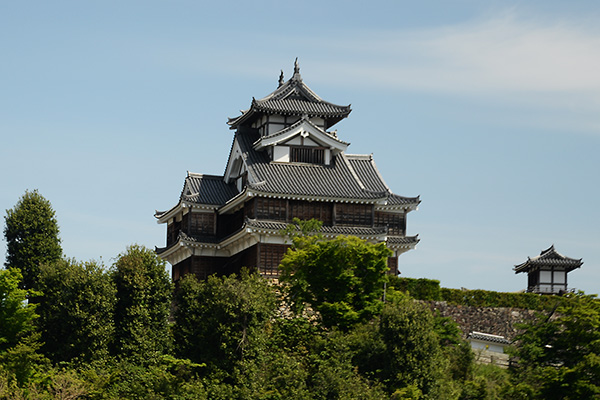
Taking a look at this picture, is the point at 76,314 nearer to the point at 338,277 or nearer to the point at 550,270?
the point at 338,277

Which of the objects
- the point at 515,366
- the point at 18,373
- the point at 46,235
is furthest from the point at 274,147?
the point at 18,373

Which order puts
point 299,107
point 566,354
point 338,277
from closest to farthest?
point 566,354
point 338,277
point 299,107

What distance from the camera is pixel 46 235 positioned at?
48.8m

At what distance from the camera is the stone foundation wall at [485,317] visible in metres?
53.0

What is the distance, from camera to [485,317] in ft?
177

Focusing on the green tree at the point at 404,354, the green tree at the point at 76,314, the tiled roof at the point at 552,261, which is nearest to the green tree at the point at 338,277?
the green tree at the point at 404,354

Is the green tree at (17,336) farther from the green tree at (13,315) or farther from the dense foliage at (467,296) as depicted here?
the dense foliage at (467,296)

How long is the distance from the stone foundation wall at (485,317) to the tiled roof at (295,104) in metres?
11.7

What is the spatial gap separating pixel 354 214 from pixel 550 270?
55.4ft

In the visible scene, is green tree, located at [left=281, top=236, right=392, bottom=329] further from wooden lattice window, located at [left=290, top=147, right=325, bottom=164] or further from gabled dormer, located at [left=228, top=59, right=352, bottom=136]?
gabled dormer, located at [left=228, top=59, right=352, bottom=136]

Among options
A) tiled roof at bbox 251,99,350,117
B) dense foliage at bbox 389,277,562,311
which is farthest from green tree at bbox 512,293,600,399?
tiled roof at bbox 251,99,350,117

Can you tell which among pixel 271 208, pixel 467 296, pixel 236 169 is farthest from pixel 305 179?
pixel 467 296

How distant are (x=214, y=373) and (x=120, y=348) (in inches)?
150

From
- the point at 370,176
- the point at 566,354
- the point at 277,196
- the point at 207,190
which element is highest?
the point at 370,176
